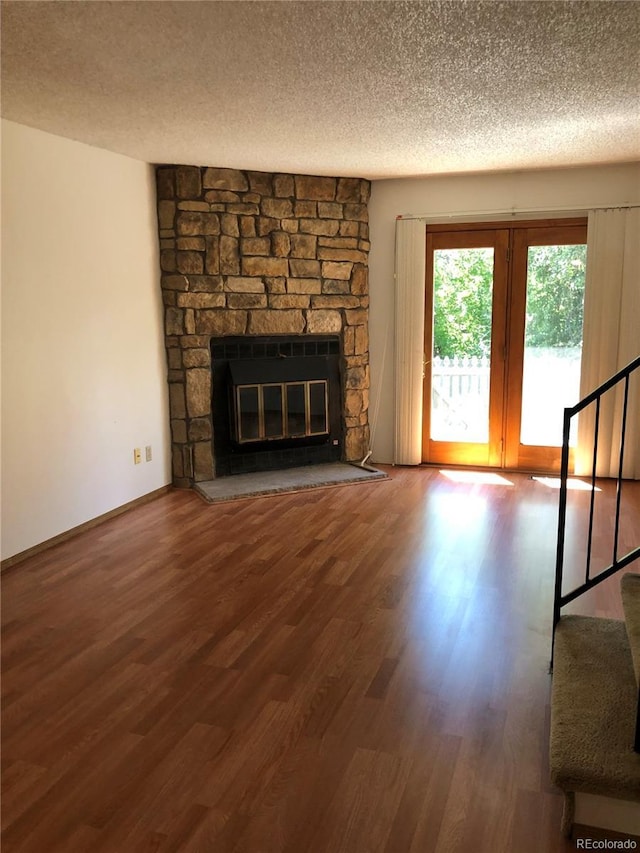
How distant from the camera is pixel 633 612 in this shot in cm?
235

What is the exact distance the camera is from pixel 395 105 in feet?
11.5

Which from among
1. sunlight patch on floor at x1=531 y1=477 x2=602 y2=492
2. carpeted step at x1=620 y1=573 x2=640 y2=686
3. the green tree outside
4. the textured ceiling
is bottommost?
sunlight patch on floor at x1=531 y1=477 x2=602 y2=492

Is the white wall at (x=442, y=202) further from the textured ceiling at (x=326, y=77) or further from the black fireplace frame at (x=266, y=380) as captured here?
the textured ceiling at (x=326, y=77)

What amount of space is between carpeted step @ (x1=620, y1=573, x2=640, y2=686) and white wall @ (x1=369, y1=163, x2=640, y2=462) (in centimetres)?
355

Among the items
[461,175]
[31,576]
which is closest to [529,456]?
[461,175]

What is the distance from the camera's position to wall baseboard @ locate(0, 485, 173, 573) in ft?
12.3

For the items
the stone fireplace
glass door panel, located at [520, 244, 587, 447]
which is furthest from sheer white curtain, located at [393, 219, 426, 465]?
glass door panel, located at [520, 244, 587, 447]

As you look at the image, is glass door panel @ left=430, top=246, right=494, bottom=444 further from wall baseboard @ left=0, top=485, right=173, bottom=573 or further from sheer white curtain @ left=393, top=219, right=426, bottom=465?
wall baseboard @ left=0, top=485, right=173, bottom=573

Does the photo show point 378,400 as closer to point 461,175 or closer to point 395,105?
point 461,175

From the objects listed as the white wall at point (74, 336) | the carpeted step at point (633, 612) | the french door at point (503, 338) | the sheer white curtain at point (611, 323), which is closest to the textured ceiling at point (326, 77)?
the white wall at point (74, 336)

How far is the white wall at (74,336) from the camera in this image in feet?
12.1

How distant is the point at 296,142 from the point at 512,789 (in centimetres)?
382

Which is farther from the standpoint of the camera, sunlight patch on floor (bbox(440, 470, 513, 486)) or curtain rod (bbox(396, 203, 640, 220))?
sunlight patch on floor (bbox(440, 470, 513, 486))

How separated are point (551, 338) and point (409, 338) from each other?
47.1 inches
